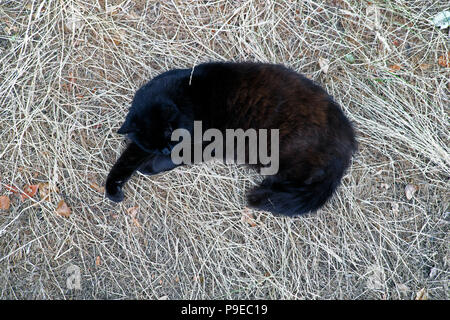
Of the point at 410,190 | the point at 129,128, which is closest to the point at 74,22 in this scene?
the point at 129,128

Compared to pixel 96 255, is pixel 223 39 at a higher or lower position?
higher

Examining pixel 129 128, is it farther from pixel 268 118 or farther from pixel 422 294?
pixel 422 294

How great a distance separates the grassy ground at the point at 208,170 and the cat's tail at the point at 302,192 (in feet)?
1.17

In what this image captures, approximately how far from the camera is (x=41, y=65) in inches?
79.4

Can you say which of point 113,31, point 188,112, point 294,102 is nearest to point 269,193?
point 294,102

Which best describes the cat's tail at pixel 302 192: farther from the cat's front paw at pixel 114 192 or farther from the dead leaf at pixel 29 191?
the dead leaf at pixel 29 191

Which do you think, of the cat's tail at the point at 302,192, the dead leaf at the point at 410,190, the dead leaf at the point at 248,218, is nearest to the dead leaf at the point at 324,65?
the cat's tail at the point at 302,192

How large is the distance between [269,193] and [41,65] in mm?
1587

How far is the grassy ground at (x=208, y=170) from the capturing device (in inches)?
79.8

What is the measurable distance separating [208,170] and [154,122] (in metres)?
0.53

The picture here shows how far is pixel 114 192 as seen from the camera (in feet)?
6.45

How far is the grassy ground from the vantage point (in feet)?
6.65

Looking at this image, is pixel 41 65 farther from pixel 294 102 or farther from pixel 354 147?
pixel 354 147

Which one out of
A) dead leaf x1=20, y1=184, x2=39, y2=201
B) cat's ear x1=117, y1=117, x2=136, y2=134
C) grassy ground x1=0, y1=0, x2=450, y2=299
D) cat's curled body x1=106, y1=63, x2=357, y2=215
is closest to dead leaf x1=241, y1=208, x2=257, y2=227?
grassy ground x1=0, y1=0, x2=450, y2=299
